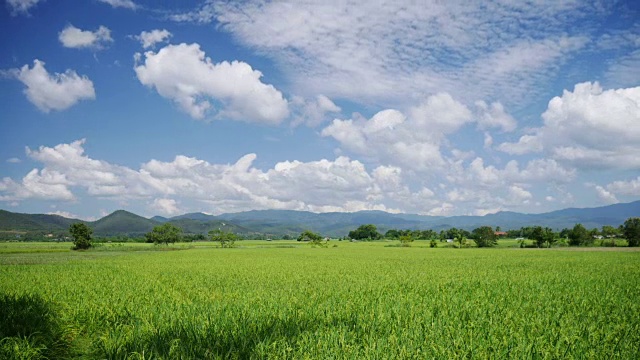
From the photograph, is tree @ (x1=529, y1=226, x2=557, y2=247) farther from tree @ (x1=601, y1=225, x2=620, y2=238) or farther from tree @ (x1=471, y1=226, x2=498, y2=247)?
tree @ (x1=601, y1=225, x2=620, y2=238)

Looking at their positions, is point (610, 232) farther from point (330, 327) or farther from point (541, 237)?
A: point (330, 327)

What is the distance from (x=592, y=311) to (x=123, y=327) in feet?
46.0

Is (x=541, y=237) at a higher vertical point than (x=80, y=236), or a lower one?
lower

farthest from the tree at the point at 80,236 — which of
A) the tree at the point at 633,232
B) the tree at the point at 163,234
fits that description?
the tree at the point at 633,232

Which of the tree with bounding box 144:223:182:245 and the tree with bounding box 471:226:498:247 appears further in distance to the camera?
the tree with bounding box 144:223:182:245

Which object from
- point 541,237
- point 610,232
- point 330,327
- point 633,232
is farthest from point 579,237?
point 330,327

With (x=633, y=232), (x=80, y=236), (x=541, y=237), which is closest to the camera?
(x=80, y=236)

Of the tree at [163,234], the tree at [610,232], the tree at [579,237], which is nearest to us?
the tree at [579,237]

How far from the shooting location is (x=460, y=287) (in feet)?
57.1

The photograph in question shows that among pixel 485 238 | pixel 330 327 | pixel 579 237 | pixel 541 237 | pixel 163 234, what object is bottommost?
pixel 485 238

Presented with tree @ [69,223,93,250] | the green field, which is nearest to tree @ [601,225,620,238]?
the green field

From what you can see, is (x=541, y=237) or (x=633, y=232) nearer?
(x=633, y=232)

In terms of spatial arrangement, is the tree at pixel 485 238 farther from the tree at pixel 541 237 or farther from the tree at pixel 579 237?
the tree at pixel 579 237

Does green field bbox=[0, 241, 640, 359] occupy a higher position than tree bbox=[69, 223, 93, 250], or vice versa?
green field bbox=[0, 241, 640, 359]
